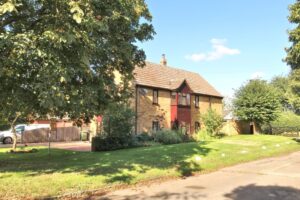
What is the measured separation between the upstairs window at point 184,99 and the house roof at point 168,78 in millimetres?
1262

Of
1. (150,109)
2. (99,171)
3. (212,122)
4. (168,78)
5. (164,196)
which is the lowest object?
(164,196)

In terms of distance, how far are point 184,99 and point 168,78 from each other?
2.89m

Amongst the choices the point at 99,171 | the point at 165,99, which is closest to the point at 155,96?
the point at 165,99

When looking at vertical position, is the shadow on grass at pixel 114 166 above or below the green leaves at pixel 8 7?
below

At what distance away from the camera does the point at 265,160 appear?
19.6 m

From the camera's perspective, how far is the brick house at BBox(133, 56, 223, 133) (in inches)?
1293

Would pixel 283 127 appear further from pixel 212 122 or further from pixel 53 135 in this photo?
pixel 53 135

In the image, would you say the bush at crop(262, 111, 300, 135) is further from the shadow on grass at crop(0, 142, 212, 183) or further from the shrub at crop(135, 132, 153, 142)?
the shadow on grass at crop(0, 142, 212, 183)

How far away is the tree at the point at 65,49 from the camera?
398 inches

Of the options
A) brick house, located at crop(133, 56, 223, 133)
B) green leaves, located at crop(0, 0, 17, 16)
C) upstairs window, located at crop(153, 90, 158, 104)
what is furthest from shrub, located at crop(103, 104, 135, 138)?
green leaves, located at crop(0, 0, 17, 16)

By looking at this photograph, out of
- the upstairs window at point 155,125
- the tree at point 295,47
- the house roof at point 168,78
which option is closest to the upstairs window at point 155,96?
the house roof at point 168,78

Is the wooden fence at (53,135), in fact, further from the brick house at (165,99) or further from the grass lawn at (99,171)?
the grass lawn at (99,171)

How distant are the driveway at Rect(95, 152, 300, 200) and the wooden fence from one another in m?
24.6

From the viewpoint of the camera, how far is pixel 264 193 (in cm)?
1081
